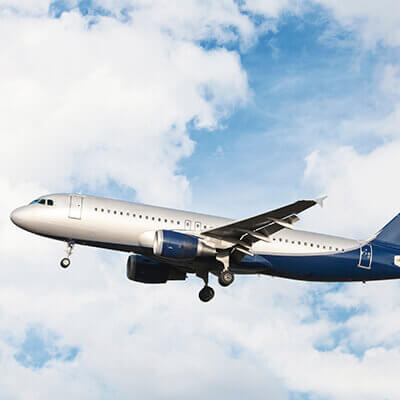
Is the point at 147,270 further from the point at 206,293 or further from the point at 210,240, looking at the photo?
the point at 210,240

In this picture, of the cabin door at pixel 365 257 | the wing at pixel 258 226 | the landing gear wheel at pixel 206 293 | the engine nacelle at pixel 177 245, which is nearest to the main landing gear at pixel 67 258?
the engine nacelle at pixel 177 245

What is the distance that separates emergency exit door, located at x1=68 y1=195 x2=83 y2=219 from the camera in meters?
31.4

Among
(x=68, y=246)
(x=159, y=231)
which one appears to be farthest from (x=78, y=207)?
(x=159, y=231)

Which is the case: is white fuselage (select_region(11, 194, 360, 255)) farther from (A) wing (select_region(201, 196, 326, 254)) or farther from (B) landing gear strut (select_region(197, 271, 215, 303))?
(B) landing gear strut (select_region(197, 271, 215, 303))

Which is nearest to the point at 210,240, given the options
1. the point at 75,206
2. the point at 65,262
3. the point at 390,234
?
the point at 75,206

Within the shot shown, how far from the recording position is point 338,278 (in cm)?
3553

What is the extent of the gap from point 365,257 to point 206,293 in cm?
954

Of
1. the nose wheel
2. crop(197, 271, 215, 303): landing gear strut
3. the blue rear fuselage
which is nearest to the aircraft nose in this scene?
the nose wheel

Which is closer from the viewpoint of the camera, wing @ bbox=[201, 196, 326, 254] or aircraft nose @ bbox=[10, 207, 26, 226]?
wing @ bbox=[201, 196, 326, 254]

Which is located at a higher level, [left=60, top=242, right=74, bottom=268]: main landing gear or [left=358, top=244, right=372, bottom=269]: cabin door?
[left=358, top=244, right=372, bottom=269]: cabin door

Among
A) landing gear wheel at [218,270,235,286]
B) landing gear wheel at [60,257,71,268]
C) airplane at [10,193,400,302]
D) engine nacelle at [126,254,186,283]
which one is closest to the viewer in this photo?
airplane at [10,193,400,302]

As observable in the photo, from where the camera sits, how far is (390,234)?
3709cm

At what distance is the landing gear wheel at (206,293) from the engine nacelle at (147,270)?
1.96 m

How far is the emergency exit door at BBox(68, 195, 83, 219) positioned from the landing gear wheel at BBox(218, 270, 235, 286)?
8.16m
